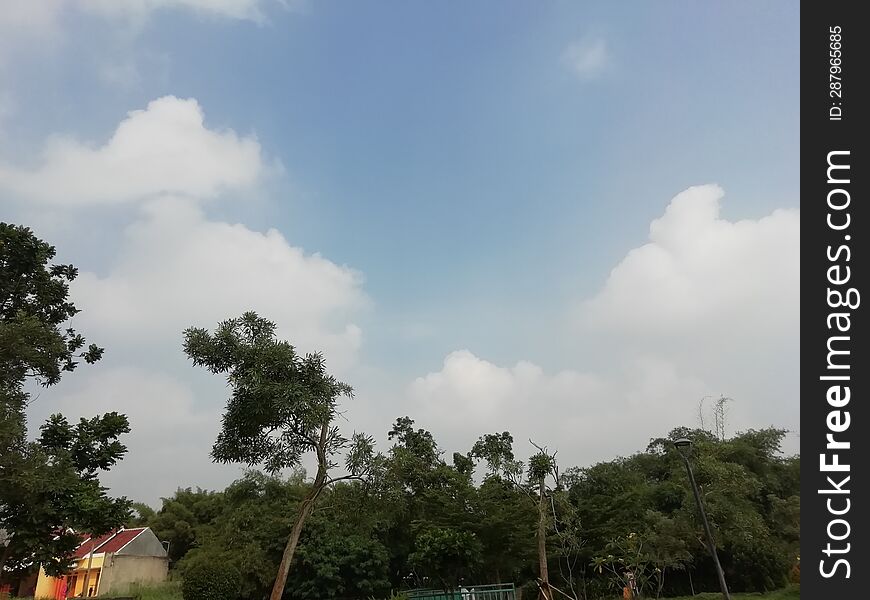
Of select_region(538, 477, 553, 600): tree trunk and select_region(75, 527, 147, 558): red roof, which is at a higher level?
select_region(538, 477, 553, 600): tree trunk

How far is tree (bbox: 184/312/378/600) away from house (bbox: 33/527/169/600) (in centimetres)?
1413

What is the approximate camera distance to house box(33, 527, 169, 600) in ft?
71.3

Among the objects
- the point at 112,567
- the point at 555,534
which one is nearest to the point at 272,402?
the point at 555,534

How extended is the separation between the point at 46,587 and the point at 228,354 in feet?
60.5

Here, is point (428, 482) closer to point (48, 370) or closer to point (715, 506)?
point (715, 506)

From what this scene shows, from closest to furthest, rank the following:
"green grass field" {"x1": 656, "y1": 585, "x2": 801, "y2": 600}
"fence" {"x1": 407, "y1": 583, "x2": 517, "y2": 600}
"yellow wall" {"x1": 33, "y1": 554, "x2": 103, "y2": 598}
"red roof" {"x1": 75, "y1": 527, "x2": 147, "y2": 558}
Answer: "fence" {"x1": 407, "y1": 583, "x2": 517, "y2": 600} < "green grass field" {"x1": 656, "y1": 585, "x2": 801, "y2": 600} < "yellow wall" {"x1": 33, "y1": 554, "x2": 103, "y2": 598} < "red roof" {"x1": 75, "y1": 527, "x2": 147, "y2": 558}

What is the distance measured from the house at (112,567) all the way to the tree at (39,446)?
1200 cm

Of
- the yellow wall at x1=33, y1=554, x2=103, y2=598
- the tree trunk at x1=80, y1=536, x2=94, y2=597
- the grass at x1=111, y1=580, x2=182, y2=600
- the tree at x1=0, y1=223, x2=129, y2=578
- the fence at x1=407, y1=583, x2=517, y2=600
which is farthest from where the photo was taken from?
the yellow wall at x1=33, y1=554, x2=103, y2=598

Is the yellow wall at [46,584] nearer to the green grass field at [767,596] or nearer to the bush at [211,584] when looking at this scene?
the bush at [211,584]

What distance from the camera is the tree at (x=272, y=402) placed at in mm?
10336

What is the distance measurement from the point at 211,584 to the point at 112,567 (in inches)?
439

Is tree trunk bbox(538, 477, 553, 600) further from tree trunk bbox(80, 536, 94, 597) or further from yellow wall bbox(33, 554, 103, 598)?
yellow wall bbox(33, 554, 103, 598)

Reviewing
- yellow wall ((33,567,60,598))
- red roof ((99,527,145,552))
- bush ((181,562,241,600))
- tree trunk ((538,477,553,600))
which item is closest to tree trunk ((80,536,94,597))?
red roof ((99,527,145,552))
